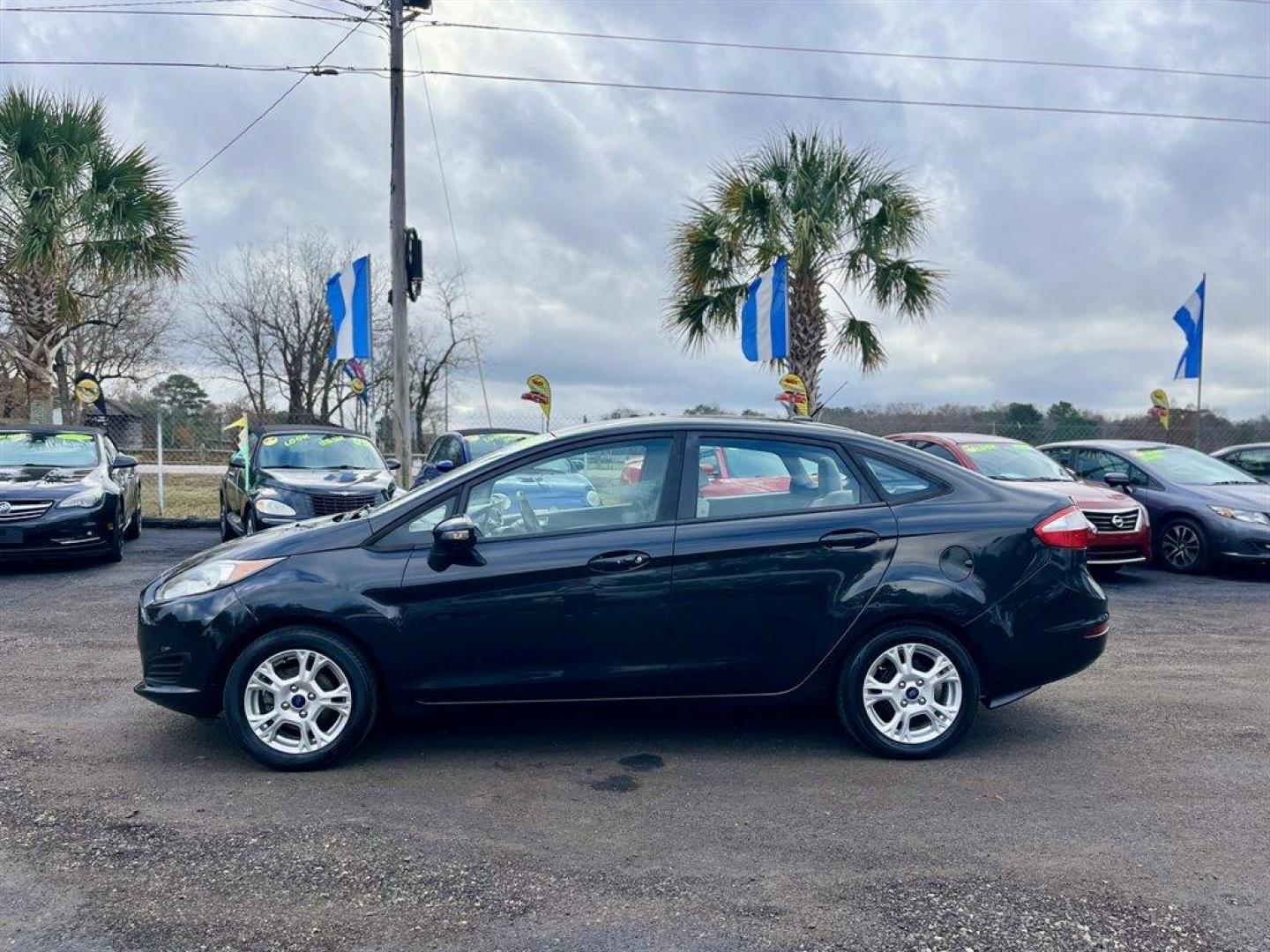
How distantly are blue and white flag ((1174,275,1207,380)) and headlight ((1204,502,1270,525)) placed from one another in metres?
9.28

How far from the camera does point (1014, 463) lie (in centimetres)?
1111

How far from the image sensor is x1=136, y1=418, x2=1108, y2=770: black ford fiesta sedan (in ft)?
14.5

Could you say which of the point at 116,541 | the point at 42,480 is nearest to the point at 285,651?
the point at 42,480

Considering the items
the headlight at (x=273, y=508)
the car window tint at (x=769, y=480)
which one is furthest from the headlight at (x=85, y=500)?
the car window tint at (x=769, y=480)

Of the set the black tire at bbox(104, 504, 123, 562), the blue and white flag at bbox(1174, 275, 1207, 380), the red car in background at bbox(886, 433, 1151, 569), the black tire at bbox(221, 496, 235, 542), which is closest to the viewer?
the red car in background at bbox(886, 433, 1151, 569)

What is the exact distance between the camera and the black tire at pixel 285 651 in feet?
14.5

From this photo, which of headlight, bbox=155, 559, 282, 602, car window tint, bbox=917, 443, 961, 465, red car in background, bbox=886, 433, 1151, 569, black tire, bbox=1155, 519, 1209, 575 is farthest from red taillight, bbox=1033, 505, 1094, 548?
black tire, bbox=1155, 519, 1209, 575

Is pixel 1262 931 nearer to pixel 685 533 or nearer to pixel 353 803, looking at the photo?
pixel 685 533

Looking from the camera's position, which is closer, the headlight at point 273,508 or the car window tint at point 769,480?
the car window tint at point 769,480

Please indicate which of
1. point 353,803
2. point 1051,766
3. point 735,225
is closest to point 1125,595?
point 1051,766

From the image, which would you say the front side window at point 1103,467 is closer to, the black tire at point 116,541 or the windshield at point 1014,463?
the windshield at point 1014,463

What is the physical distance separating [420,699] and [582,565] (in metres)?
0.95

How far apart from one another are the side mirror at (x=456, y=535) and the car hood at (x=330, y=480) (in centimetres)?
687

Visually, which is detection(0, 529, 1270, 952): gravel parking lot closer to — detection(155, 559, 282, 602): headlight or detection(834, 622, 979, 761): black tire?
detection(834, 622, 979, 761): black tire
